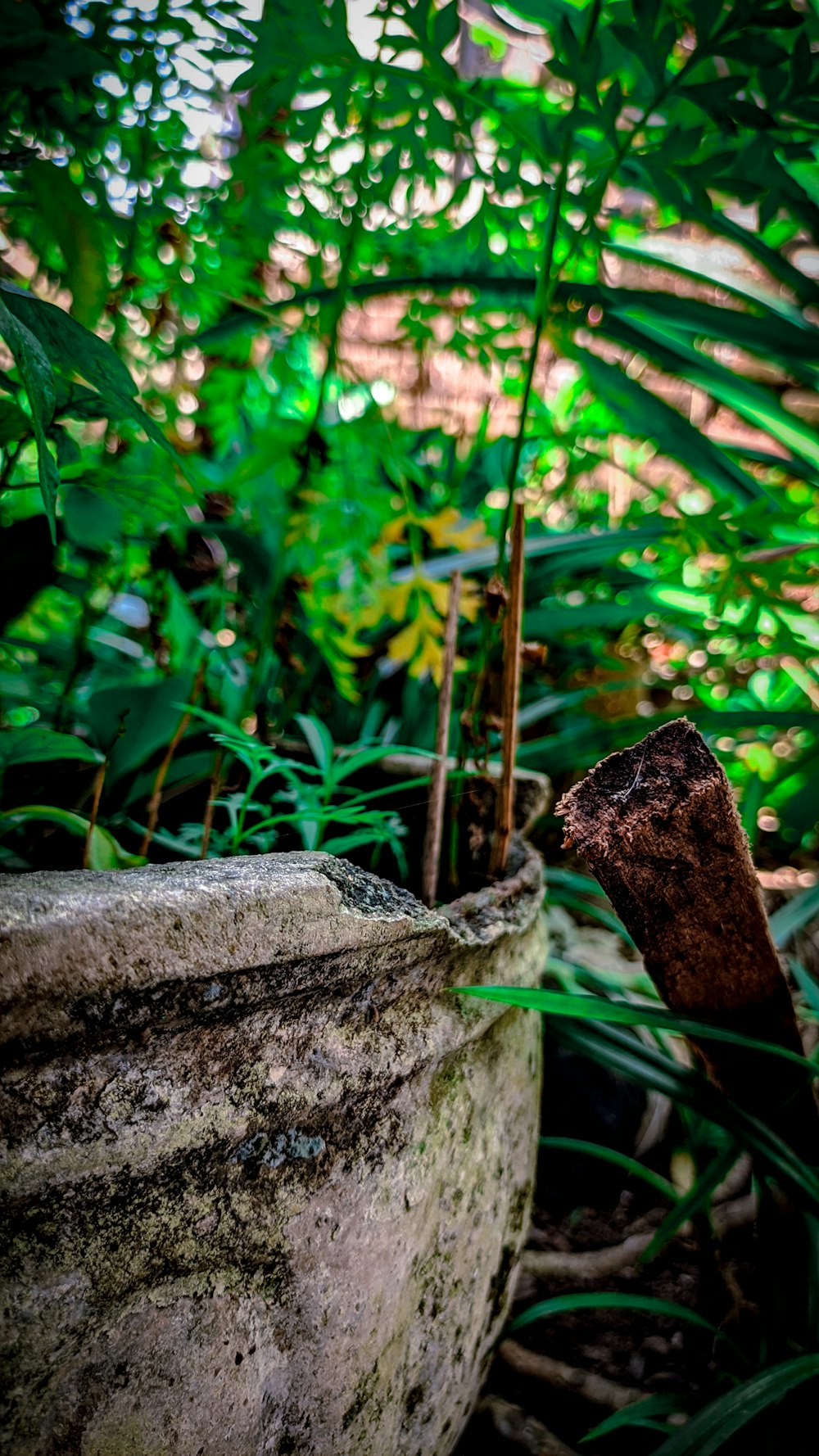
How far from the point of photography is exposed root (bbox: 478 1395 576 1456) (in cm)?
61

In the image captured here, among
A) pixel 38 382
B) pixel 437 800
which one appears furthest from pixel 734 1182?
pixel 38 382

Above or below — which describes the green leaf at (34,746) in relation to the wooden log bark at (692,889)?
above

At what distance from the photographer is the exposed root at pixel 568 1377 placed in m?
0.66

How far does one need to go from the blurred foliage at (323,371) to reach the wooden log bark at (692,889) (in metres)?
0.19

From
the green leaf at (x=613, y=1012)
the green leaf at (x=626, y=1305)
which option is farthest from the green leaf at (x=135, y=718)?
the green leaf at (x=626, y=1305)

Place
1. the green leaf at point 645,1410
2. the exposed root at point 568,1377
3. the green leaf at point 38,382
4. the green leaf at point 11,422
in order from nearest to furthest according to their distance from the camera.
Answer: the green leaf at point 38,382 < the green leaf at point 11,422 < the green leaf at point 645,1410 < the exposed root at point 568,1377

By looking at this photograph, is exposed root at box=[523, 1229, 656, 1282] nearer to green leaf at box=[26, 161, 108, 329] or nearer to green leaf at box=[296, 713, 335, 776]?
green leaf at box=[296, 713, 335, 776]

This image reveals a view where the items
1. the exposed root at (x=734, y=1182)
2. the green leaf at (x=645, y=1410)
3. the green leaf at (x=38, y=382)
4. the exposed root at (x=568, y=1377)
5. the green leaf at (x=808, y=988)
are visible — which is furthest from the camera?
the exposed root at (x=734, y=1182)

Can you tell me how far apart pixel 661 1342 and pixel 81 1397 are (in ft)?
2.10

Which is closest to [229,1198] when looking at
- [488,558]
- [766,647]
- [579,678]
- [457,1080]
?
[457,1080]

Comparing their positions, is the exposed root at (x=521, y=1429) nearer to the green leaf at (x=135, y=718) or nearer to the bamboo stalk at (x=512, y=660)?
the bamboo stalk at (x=512, y=660)

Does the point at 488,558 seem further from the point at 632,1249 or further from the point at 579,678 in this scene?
the point at 632,1249

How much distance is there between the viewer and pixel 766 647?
0.98 m

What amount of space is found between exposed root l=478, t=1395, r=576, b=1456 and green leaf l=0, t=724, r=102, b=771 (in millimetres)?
690
